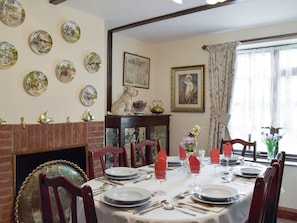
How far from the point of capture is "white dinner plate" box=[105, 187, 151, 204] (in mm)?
1458

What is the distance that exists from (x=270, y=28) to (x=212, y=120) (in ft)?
4.62

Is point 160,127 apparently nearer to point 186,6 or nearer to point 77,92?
point 77,92

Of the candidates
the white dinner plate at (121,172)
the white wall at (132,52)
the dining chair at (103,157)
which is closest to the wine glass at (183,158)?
the white dinner plate at (121,172)

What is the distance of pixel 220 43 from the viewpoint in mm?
3795

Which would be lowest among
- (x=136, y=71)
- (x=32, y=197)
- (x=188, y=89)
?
(x=32, y=197)

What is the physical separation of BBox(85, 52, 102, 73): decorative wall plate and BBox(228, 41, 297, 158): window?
1.84 metres

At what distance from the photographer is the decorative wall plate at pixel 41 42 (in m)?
2.55

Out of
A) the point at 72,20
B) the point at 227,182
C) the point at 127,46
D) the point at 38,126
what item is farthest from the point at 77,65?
the point at 227,182

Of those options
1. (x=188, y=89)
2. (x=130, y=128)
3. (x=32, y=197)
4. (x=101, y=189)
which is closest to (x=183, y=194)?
(x=101, y=189)

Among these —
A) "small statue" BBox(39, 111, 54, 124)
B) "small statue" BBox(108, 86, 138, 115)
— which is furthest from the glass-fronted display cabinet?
"small statue" BBox(39, 111, 54, 124)

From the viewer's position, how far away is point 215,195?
5.26 feet

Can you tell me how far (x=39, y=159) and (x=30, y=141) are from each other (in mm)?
216

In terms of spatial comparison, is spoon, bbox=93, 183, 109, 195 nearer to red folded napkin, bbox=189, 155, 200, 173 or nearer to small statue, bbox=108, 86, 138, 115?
red folded napkin, bbox=189, 155, 200, 173

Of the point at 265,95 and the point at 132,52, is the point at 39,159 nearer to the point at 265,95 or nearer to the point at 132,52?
the point at 132,52
